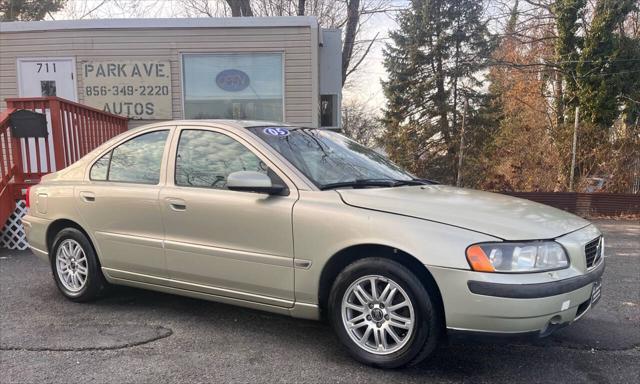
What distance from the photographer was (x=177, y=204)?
12.5ft

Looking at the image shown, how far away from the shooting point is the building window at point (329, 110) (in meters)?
11.1

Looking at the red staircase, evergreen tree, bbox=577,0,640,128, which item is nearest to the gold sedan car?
the red staircase

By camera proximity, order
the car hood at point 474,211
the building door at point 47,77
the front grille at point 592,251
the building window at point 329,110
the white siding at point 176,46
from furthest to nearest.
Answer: the building window at point 329,110, the building door at point 47,77, the white siding at point 176,46, the front grille at point 592,251, the car hood at point 474,211

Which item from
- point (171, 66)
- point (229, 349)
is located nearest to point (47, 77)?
point (171, 66)

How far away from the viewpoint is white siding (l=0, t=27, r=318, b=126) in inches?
369

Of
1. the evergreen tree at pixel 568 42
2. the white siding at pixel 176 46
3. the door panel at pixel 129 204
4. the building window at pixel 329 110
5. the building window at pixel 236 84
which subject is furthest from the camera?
the evergreen tree at pixel 568 42

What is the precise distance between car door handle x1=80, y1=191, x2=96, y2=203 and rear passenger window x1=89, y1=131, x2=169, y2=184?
154 millimetres

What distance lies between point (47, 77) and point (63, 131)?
3286 mm

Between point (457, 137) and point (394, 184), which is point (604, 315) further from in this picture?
point (457, 137)

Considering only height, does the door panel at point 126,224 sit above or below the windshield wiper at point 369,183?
below

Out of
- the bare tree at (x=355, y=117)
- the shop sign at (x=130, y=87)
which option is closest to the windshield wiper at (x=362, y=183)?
the shop sign at (x=130, y=87)

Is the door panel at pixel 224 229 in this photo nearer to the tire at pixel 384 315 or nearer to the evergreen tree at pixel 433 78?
the tire at pixel 384 315

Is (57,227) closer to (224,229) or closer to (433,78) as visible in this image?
(224,229)

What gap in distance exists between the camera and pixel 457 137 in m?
22.9
